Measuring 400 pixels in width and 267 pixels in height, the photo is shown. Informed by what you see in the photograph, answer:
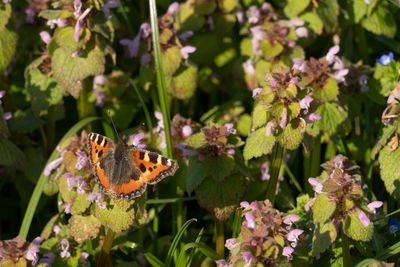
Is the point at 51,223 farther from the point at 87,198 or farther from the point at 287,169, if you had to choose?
the point at 287,169

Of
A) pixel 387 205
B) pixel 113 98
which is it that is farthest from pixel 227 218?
pixel 113 98

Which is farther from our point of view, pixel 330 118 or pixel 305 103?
pixel 330 118

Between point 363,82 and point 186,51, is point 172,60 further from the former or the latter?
point 363,82

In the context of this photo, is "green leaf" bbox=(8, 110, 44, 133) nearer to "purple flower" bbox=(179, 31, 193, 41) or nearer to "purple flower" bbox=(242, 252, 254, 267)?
"purple flower" bbox=(179, 31, 193, 41)

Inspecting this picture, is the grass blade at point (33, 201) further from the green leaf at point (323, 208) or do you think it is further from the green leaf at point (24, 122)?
the green leaf at point (323, 208)

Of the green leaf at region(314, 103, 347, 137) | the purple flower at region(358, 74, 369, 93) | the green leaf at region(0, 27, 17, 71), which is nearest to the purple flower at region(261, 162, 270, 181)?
the green leaf at region(314, 103, 347, 137)

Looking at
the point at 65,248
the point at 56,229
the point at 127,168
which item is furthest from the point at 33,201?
the point at 127,168
